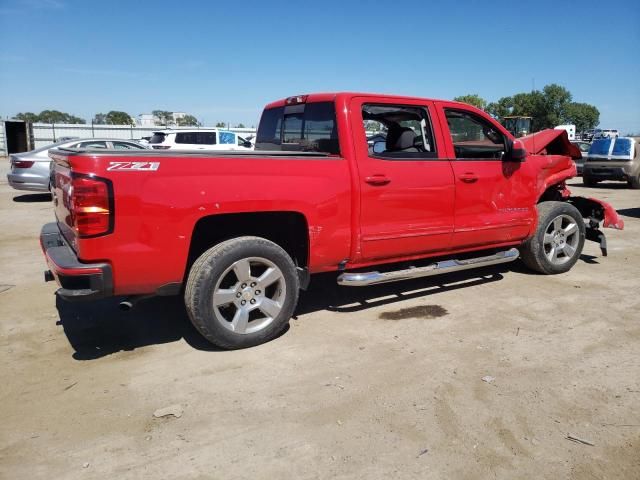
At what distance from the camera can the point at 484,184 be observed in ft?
16.3

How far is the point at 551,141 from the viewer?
19.3ft

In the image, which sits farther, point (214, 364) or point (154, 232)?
point (214, 364)

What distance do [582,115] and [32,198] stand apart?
3974 inches

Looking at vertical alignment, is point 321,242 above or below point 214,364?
above

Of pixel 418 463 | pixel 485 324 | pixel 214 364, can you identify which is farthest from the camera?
pixel 485 324

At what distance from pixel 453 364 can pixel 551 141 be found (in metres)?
3.52

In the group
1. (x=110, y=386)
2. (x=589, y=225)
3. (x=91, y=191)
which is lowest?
(x=110, y=386)

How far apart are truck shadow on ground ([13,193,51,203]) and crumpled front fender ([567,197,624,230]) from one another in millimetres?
11952

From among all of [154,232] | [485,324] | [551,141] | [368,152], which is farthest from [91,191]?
[551,141]

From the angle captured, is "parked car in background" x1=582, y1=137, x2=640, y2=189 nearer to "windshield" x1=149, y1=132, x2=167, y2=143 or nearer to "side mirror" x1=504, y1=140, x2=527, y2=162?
"side mirror" x1=504, y1=140, x2=527, y2=162

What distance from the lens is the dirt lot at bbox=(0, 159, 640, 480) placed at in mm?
2562

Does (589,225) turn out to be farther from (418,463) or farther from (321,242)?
(418,463)

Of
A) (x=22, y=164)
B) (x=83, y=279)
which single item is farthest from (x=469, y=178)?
(x=22, y=164)

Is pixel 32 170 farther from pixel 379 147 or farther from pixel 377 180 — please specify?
pixel 377 180
